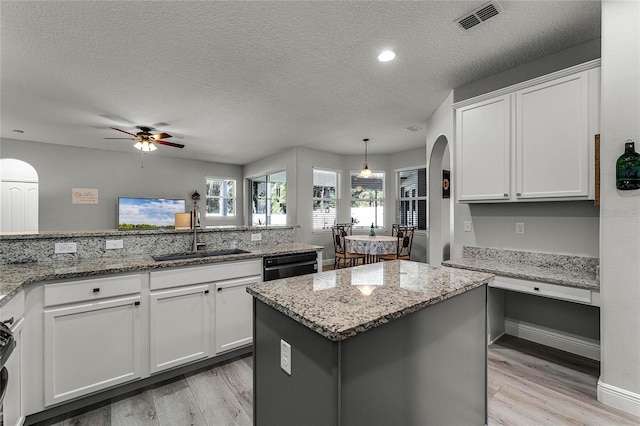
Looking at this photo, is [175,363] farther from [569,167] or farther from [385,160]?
[385,160]

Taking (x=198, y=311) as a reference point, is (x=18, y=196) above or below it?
above

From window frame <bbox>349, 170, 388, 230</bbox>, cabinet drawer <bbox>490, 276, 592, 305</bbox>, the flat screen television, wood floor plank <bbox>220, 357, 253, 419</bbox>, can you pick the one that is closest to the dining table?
window frame <bbox>349, 170, 388, 230</bbox>

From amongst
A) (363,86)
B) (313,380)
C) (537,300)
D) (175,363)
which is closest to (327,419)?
(313,380)

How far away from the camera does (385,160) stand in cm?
699

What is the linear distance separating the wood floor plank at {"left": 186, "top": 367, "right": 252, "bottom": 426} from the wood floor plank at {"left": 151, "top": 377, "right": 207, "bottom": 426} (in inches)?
1.6

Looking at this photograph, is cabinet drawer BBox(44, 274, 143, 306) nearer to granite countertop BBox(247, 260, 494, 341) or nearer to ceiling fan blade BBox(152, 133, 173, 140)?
granite countertop BBox(247, 260, 494, 341)

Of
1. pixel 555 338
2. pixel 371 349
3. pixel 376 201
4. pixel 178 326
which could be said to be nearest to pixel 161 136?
pixel 178 326

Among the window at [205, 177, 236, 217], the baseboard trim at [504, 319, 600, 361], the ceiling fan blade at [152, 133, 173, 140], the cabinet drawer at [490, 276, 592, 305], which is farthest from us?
the window at [205, 177, 236, 217]

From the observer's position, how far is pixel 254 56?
2.55 meters

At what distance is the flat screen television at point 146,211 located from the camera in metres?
6.39

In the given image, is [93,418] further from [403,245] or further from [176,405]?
[403,245]

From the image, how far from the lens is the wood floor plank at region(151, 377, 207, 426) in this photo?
187cm

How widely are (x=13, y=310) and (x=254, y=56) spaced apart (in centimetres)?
241

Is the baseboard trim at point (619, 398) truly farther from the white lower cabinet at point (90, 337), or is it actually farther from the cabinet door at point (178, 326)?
the white lower cabinet at point (90, 337)
